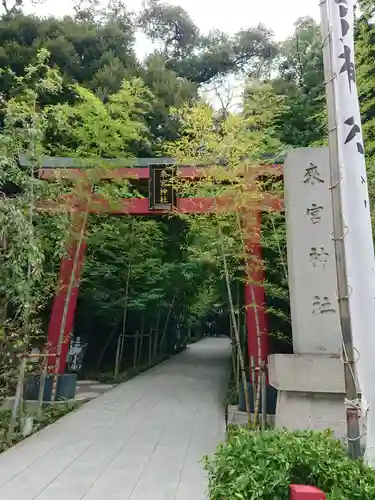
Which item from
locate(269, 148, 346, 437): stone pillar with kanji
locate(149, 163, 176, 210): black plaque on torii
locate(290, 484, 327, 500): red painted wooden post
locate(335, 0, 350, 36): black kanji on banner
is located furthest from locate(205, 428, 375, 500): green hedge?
locate(149, 163, 176, 210): black plaque on torii

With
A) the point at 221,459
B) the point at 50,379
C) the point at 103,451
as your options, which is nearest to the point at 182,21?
the point at 50,379

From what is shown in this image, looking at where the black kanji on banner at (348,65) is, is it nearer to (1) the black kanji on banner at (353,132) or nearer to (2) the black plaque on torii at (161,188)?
(1) the black kanji on banner at (353,132)

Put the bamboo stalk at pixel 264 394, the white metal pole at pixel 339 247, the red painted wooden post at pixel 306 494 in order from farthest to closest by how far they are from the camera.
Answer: the bamboo stalk at pixel 264 394, the white metal pole at pixel 339 247, the red painted wooden post at pixel 306 494

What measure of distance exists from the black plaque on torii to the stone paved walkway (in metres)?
2.74

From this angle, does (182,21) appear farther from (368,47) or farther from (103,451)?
(103,451)

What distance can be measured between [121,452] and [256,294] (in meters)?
2.47

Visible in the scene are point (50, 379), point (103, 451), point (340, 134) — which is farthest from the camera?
point (50, 379)

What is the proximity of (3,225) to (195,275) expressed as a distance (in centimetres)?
720

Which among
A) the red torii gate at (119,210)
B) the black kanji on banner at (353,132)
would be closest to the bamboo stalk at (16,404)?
the red torii gate at (119,210)

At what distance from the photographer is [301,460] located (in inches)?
76.5

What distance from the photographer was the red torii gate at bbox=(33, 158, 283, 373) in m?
5.00

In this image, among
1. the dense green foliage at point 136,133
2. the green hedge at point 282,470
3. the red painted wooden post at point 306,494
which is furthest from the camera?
the dense green foliage at point 136,133

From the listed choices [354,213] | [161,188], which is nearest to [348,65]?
[354,213]

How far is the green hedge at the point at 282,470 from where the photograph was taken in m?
1.77
